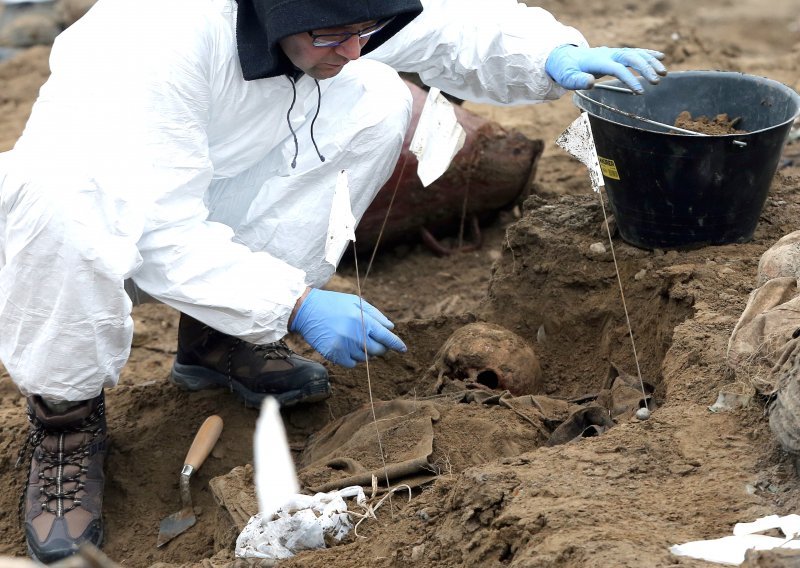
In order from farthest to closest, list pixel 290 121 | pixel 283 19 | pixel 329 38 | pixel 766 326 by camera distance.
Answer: pixel 290 121 → pixel 329 38 → pixel 283 19 → pixel 766 326

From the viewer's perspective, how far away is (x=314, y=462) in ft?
8.94

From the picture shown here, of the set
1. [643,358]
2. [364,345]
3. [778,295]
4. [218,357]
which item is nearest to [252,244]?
[218,357]

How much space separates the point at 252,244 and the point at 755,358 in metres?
1.54

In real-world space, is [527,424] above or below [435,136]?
below

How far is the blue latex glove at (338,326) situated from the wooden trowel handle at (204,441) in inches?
17.9

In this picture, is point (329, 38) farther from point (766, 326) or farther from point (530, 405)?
point (766, 326)

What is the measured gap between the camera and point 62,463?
285 cm

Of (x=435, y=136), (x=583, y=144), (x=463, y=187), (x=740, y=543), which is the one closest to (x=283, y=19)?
(x=435, y=136)

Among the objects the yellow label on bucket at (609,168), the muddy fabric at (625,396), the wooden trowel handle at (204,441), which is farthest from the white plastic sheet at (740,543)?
the wooden trowel handle at (204,441)

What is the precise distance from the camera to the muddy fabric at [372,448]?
7.99 ft

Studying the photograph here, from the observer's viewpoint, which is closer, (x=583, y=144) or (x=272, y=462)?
(x=272, y=462)

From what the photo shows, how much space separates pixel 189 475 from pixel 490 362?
0.92 m

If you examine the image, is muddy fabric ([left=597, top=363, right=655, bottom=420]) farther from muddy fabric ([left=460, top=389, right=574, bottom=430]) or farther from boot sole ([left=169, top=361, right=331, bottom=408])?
boot sole ([left=169, top=361, right=331, bottom=408])

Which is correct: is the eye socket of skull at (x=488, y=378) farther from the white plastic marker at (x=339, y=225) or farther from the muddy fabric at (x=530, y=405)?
the white plastic marker at (x=339, y=225)
